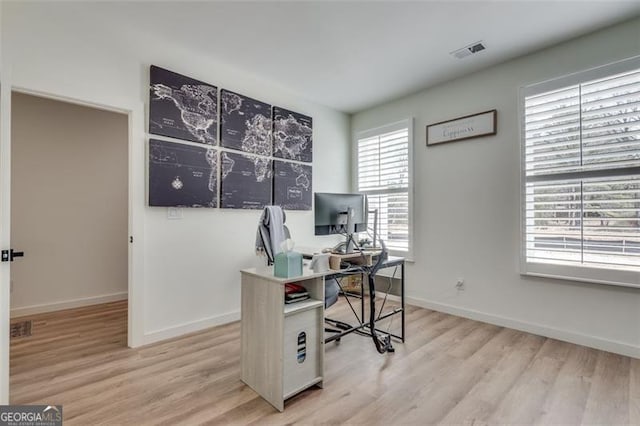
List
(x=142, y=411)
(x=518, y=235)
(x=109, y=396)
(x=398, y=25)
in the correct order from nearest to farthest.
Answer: (x=142, y=411), (x=109, y=396), (x=398, y=25), (x=518, y=235)

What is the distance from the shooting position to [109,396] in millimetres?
1982

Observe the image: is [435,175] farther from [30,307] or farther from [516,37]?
[30,307]

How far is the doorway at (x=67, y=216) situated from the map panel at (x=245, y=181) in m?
1.45

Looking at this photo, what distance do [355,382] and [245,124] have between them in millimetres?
2816

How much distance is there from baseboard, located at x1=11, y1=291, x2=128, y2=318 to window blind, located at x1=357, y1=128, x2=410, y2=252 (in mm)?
3748

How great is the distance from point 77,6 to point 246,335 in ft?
9.50

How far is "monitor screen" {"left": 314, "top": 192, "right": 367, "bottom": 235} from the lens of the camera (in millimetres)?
2586

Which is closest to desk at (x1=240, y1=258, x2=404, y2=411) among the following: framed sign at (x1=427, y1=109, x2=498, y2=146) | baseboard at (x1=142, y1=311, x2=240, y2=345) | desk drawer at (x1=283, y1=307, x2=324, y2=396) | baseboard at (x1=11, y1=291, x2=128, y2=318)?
desk drawer at (x1=283, y1=307, x2=324, y2=396)

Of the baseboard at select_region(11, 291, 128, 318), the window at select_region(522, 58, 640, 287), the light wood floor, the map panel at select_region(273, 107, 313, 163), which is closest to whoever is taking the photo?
the light wood floor

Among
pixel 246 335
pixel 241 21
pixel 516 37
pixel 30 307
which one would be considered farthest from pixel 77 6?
pixel 516 37

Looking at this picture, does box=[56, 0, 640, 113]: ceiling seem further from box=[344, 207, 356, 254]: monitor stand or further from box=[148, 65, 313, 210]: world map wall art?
box=[344, 207, 356, 254]: monitor stand

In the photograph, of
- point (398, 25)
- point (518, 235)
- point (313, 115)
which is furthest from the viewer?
point (313, 115)

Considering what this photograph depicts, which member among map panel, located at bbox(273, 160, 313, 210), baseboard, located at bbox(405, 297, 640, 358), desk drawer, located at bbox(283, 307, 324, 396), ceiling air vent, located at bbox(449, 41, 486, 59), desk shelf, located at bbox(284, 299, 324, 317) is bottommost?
baseboard, located at bbox(405, 297, 640, 358)

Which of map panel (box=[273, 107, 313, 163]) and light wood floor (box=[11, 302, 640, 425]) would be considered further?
map panel (box=[273, 107, 313, 163])
